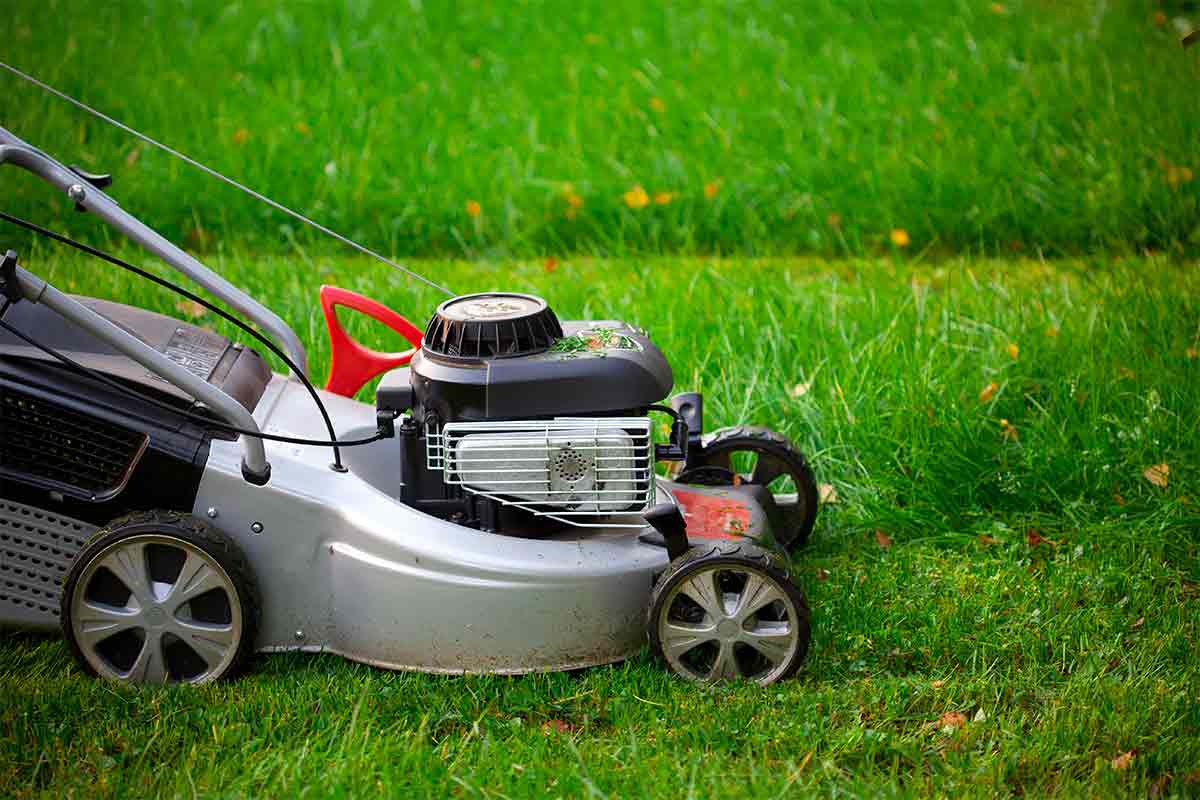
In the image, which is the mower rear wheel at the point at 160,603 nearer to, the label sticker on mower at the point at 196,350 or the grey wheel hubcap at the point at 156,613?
the grey wheel hubcap at the point at 156,613

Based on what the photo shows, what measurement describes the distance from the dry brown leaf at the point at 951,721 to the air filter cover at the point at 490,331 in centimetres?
110

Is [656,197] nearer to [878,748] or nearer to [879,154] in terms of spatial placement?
[879,154]

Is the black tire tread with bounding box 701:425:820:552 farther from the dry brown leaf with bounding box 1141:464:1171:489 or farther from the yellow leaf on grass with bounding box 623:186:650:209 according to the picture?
the yellow leaf on grass with bounding box 623:186:650:209

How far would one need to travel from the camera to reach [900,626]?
11.0 feet

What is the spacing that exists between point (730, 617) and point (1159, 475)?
1.55 meters

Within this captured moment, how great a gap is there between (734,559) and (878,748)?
460 mm

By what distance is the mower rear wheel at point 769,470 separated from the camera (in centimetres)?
352

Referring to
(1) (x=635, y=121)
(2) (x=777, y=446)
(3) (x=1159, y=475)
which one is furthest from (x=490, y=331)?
(1) (x=635, y=121)

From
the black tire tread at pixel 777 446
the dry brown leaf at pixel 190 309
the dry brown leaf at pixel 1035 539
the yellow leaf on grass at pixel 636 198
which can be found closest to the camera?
the black tire tread at pixel 777 446

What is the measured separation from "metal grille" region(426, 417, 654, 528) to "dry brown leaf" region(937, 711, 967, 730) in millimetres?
733

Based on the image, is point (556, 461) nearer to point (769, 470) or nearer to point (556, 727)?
point (556, 727)

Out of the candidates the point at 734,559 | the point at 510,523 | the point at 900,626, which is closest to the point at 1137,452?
the point at 900,626

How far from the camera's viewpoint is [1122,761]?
→ 271 centimetres

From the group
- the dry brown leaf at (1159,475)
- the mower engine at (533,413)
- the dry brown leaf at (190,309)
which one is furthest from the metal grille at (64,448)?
the dry brown leaf at (1159,475)
